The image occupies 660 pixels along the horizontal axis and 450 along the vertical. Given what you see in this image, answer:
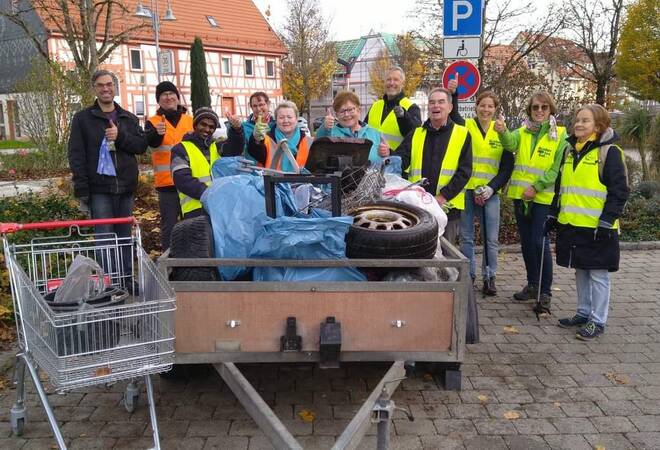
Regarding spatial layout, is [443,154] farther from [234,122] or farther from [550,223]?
[234,122]

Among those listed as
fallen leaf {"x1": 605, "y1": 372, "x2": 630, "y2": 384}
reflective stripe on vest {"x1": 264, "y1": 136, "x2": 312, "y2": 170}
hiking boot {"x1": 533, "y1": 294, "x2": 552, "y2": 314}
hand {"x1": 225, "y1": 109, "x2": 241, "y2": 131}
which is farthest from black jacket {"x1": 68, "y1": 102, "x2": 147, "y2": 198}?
fallen leaf {"x1": 605, "y1": 372, "x2": 630, "y2": 384}

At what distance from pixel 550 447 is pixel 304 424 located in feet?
4.77

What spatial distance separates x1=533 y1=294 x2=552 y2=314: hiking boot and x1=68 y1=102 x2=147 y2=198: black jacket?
13.2 ft

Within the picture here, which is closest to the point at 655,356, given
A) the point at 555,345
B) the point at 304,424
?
the point at 555,345

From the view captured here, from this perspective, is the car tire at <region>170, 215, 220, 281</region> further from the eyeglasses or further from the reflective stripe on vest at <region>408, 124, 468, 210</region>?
the reflective stripe on vest at <region>408, 124, 468, 210</region>

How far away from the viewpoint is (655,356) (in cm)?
479

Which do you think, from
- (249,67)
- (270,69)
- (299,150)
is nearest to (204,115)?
(299,150)

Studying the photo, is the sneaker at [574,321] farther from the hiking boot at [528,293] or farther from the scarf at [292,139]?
the scarf at [292,139]

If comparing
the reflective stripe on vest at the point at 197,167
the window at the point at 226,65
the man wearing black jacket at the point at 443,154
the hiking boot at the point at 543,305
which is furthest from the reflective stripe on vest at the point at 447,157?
the window at the point at 226,65

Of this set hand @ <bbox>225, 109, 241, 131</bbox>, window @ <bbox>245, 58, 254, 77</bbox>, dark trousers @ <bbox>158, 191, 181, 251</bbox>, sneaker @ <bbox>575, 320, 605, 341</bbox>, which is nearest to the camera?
sneaker @ <bbox>575, 320, 605, 341</bbox>

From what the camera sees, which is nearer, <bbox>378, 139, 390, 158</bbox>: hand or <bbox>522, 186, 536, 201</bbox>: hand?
<bbox>378, 139, 390, 158</bbox>: hand

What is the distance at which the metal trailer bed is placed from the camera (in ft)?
10.9

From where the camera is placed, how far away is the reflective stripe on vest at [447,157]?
17.6 ft

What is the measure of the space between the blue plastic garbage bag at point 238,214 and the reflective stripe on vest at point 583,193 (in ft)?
8.56
